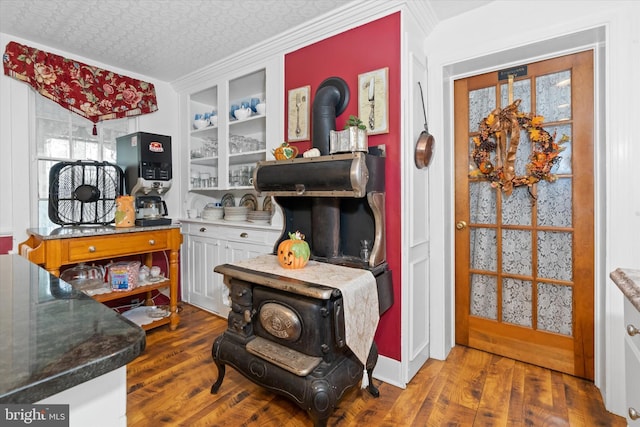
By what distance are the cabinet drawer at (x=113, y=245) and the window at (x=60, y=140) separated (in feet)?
2.67

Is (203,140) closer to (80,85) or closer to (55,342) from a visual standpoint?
(80,85)

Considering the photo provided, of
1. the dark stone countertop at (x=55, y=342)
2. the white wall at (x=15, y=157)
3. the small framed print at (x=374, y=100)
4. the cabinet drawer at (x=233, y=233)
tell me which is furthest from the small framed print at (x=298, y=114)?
the white wall at (x=15, y=157)

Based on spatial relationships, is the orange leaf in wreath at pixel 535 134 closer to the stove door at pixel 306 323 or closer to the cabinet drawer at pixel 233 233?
the stove door at pixel 306 323

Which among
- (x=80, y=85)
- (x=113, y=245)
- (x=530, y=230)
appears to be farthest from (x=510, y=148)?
(x=80, y=85)

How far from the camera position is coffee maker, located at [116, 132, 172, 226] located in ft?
9.01

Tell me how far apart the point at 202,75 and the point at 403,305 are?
286 cm

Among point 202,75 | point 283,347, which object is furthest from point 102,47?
point 283,347

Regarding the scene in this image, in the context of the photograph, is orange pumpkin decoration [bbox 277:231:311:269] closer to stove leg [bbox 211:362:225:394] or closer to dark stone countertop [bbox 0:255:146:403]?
stove leg [bbox 211:362:225:394]

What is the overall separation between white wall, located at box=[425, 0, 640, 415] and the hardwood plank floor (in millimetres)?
251

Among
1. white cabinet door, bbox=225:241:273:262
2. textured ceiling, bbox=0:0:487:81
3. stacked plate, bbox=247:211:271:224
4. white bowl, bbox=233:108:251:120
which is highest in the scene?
textured ceiling, bbox=0:0:487:81

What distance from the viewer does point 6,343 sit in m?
0.54

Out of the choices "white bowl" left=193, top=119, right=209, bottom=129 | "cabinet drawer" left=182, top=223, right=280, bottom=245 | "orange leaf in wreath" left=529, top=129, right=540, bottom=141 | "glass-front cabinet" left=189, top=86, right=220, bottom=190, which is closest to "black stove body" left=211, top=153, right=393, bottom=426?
"cabinet drawer" left=182, top=223, right=280, bottom=245

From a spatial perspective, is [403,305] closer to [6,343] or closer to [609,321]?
[609,321]

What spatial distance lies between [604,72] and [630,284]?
1390 millimetres
